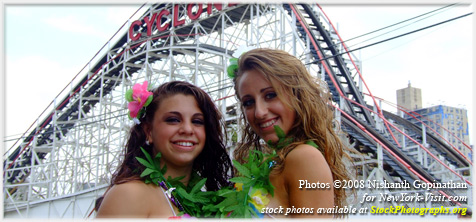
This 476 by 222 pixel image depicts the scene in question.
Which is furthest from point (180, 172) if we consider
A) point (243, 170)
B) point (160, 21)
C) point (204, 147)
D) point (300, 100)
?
point (160, 21)

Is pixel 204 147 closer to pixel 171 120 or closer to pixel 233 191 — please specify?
pixel 171 120

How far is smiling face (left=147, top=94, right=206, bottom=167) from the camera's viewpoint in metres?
2.34

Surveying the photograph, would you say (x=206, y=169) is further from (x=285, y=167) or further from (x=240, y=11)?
(x=240, y=11)

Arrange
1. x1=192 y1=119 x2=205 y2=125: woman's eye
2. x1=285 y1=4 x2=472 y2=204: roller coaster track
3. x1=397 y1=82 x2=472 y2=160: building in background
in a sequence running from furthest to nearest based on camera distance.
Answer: x1=397 y1=82 x2=472 y2=160: building in background < x1=285 y1=4 x2=472 y2=204: roller coaster track < x1=192 y1=119 x2=205 y2=125: woman's eye

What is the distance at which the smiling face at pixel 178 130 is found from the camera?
2.34m

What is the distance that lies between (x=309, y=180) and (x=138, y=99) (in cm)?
113

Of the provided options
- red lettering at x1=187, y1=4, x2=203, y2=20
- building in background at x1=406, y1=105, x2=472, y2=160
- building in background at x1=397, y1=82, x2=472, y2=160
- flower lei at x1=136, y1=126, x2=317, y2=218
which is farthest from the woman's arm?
red lettering at x1=187, y1=4, x2=203, y2=20

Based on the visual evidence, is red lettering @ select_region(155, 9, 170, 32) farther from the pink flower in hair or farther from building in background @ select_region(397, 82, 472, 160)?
the pink flower in hair

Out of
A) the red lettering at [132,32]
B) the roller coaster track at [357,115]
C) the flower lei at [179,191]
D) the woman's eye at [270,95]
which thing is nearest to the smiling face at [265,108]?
the woman's eye at [270,95]

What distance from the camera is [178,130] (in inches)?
92.0

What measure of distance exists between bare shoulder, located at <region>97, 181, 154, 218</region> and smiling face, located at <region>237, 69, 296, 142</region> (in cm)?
65

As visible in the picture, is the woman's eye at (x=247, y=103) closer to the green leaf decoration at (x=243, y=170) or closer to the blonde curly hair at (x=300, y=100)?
the blonde curly hair at (x=300, y=100)

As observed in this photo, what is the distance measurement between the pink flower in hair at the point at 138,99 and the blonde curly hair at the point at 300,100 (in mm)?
590

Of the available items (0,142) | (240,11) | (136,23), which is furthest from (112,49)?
(0,142)
